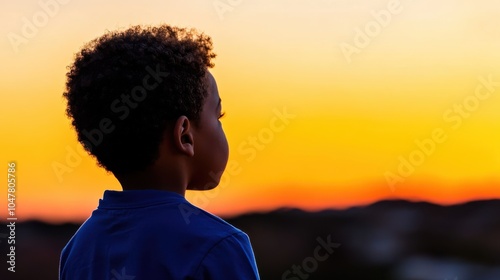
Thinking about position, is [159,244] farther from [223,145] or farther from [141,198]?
[223,145]

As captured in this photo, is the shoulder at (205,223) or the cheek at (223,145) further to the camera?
the cheek at (223,145)

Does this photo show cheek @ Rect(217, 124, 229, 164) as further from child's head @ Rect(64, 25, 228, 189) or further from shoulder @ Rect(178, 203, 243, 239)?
shoulder @ Rect(178, 203, 243, 239)

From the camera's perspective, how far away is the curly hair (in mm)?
1047

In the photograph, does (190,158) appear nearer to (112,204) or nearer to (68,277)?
(112,204)

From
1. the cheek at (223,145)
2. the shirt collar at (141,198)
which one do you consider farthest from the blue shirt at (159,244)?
the cheek at (223,145)

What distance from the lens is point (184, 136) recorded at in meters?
1.05

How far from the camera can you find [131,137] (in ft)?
3.47

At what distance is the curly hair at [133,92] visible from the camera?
1047 millimetres

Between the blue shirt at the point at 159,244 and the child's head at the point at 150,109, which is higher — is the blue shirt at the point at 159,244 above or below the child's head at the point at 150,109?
below

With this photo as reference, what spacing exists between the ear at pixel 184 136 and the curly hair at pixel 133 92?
0.01m

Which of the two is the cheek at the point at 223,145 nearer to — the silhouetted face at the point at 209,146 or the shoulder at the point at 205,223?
the silhouetted face at the point at 209,146

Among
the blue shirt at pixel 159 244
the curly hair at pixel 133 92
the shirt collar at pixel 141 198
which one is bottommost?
the blue shirt at pixel 159 244

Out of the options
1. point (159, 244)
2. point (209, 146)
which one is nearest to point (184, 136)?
point (209, 146)

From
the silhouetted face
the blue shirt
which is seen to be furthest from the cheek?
the blue shirt
